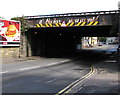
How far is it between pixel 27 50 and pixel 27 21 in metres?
4.76

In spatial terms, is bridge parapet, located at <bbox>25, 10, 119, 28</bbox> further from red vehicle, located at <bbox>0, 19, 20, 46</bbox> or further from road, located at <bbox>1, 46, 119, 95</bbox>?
road, located at <bbox>1, 46, 119, 95</bbox>

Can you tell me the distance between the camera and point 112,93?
866 cm

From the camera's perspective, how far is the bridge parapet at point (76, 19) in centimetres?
2589

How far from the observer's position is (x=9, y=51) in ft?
94.6

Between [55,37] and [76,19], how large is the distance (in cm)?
1672

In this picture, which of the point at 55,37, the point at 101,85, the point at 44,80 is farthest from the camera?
the point at 55,37

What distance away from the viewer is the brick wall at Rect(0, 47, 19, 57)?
2777 cm

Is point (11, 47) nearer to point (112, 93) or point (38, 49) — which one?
point (38, 49)

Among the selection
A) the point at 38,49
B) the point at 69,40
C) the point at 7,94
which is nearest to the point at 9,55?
the point at 38,49

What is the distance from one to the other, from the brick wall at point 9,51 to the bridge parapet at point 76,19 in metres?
4.46

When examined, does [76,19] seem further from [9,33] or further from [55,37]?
[55,37]

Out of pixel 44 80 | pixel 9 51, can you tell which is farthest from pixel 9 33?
pixel 44 80

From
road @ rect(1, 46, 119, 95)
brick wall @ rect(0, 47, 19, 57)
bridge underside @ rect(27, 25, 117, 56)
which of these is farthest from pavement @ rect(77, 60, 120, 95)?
brick wall @ rect(0, 47, 19, 57)

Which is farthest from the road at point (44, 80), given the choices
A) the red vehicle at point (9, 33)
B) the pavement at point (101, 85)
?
the red vehicle at point (9, 33)
